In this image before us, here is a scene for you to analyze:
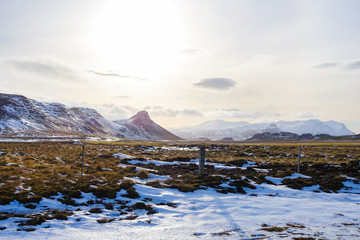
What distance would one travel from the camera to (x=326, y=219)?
989cm

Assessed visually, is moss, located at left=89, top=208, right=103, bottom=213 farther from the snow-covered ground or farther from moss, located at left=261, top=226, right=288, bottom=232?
moss, located at left=261, top=226, right=288, bottom=232

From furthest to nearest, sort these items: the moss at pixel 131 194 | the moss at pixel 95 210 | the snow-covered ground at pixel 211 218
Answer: the moss at pixel 131 194 → the moss at pixel 95 210 → the snow-covered ground at pixel 211 218

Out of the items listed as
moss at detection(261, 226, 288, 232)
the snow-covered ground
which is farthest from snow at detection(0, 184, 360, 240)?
moss at detection(261, 226, 288, 232)

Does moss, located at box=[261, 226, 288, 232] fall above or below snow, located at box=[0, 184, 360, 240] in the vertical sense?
above

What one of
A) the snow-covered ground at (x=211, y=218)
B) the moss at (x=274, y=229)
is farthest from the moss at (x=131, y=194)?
the moss at (x=274, y=229)

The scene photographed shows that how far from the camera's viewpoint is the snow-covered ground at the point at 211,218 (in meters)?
8.05

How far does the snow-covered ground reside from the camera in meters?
8.05

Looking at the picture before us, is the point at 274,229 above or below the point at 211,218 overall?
above

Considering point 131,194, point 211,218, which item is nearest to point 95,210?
point 131,194

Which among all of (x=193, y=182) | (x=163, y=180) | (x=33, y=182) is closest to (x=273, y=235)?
(x=193, y=182)

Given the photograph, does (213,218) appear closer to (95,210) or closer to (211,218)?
(211,218)

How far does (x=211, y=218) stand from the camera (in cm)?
1005

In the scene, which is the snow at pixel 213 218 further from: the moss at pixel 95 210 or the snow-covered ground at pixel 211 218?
the moss at pixel 95 210

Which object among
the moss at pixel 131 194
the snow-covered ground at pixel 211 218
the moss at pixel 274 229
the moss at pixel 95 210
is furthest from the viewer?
the moss at pixel 131 194
